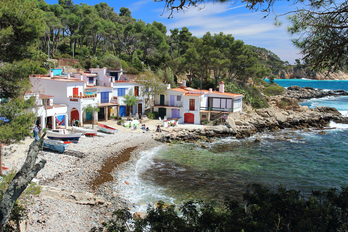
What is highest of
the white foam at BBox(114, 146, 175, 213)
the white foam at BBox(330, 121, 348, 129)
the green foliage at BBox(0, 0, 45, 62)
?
the green foliage at BBox(0, 0, 45, 62)

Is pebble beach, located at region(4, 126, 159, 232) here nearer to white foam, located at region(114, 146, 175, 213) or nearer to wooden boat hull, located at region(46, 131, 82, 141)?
white foam, located at region(114, 146, 175, 213)

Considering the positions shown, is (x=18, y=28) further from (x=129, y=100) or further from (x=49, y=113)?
(x=129, y=100)

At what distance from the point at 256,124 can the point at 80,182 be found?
2738cm

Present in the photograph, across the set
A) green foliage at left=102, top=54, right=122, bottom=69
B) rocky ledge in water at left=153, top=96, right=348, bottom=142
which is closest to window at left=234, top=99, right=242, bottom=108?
rocky ledge in water at left=153, top=96, right=348, bottom=142

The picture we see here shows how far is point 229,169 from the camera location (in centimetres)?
2138

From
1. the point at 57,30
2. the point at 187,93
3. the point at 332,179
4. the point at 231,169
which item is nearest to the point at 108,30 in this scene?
the point at 57,30

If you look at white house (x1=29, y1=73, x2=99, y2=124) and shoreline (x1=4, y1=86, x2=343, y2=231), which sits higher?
white house (x1=29, y1=73, x2=99, y2=124)

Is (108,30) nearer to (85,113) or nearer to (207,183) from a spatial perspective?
(85,113)

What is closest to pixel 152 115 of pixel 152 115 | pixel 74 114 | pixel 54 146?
pixel 152 115

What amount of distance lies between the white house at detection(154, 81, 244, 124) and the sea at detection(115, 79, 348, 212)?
6.99m

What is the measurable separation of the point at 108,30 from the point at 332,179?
58066 mm

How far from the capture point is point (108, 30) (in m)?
64.2

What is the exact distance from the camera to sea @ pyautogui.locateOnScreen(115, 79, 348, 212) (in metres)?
16.7

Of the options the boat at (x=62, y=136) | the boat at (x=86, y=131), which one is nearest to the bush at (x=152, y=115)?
the boat at (x=86, y=131)
